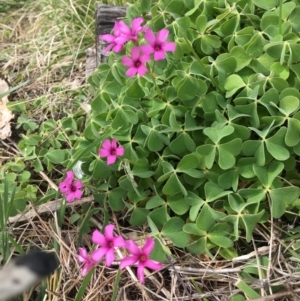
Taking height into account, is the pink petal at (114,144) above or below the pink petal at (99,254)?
above

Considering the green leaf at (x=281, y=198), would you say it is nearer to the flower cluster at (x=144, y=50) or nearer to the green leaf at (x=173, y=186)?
the green leaf at (x=173, y=186)

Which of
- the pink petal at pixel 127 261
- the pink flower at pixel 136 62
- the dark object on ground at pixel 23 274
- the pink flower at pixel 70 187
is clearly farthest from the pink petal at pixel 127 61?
the dark object on ground at pixel 23 274

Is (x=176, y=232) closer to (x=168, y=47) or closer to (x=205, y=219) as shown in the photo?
(x=205, y=219)

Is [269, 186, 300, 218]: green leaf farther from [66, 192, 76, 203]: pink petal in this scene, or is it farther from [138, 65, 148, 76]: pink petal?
[66, 192, 76, 203]: pink petal

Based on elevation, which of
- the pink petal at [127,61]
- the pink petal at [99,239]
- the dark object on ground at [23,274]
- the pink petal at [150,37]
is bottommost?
the pink petal at [99,239]

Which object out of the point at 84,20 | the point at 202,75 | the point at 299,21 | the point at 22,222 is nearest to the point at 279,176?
the point at 202,75

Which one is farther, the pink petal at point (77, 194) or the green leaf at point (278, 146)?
the pink petal at point (77, 194)
